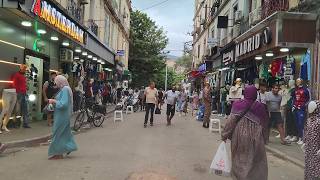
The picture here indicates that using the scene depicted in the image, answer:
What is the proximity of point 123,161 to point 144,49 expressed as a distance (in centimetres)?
5078

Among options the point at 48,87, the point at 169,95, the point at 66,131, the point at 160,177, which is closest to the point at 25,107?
the point at 48,87

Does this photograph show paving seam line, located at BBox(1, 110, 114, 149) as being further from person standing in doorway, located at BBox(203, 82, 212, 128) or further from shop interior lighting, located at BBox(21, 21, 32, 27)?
person standing in doorway, located at BBox(203, 82, 212, 128)

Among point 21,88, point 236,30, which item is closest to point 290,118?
point 21,88

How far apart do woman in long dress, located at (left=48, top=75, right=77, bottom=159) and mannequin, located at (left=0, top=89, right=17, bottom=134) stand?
457 cm

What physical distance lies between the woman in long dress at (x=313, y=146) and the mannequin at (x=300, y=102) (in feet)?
26.5

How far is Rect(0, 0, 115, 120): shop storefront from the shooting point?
14516mm

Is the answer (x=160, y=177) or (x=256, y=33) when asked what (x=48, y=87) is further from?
(x=160, y=177)

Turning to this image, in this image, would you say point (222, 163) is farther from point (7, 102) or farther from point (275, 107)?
point (7, 102)

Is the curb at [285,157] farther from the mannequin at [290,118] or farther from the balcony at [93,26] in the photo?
the balcony at [93,26]

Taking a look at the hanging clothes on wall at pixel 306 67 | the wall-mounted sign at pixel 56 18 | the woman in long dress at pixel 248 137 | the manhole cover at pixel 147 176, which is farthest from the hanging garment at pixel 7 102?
the manhole cover at pixel 147 176

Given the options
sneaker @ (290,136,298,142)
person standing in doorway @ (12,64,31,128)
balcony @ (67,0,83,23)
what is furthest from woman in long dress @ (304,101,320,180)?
balcony @ (67,0,83,23)

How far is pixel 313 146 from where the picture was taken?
639 cm

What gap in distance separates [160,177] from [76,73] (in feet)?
74.6

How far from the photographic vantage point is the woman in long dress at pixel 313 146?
6.32 m
